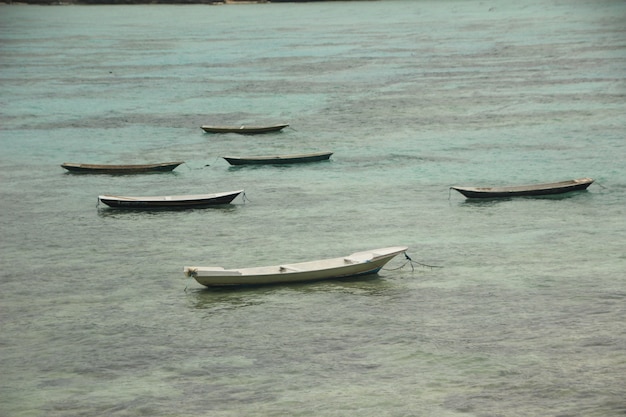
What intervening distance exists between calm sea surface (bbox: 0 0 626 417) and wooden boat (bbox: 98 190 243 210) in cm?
56

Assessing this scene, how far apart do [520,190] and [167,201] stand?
14728 mm

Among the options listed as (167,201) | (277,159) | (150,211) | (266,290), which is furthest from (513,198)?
(150,211)

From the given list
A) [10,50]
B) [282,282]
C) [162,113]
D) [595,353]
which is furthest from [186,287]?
[10,50]

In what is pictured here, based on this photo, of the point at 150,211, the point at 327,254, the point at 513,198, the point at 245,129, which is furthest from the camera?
the point at 245,129

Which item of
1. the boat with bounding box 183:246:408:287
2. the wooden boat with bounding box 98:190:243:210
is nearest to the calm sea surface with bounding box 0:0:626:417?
the boat with bounding box 183:246:408:287

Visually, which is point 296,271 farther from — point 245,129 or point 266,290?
point 245,129

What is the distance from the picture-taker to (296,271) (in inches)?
1307

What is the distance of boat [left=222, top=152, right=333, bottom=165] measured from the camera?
173 feet

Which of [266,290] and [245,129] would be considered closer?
[266,290]

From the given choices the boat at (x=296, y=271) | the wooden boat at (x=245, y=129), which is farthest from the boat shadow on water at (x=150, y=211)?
the wooden boat at (x=245, y=129)

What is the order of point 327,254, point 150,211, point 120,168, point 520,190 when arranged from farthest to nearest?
point 120,168 → point 150,211 → point 520,190 → point 327,254

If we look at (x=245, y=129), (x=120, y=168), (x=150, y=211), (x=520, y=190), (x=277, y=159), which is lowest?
(x=150, y=211)

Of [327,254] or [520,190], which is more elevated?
[520,190]

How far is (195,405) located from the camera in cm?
2506
